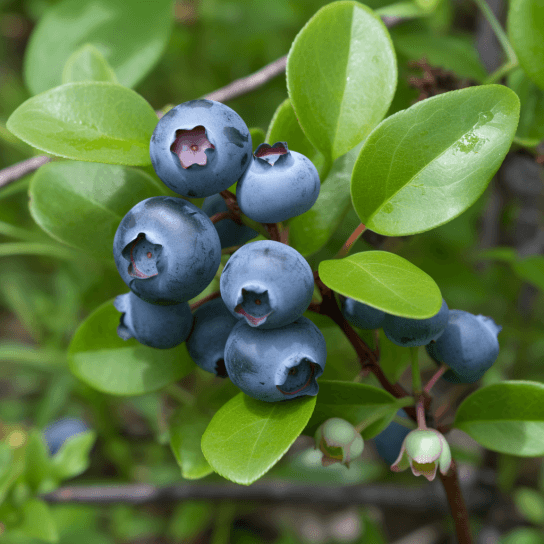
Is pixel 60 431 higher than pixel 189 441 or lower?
lower

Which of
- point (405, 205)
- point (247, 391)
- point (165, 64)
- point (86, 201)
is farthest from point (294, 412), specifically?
point (165, 64)

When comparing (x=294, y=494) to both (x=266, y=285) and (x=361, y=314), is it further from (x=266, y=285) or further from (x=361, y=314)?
(x=266, y=285)

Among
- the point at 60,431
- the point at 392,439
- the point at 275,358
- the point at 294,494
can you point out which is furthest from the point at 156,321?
the point at 60,431

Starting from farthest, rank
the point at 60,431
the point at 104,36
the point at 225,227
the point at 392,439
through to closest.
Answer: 1. the point at 60,431
2. the point at 104,36
3. the point at 392,439
4. the point at 225,227

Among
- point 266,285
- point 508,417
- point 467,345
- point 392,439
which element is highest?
point 266,285

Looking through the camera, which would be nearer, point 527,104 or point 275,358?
point 275,358

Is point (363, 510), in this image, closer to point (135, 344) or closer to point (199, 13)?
point (135, 344)

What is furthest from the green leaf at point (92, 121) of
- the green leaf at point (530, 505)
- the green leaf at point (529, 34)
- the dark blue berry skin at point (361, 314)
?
the green leaf at point (530, 505)
